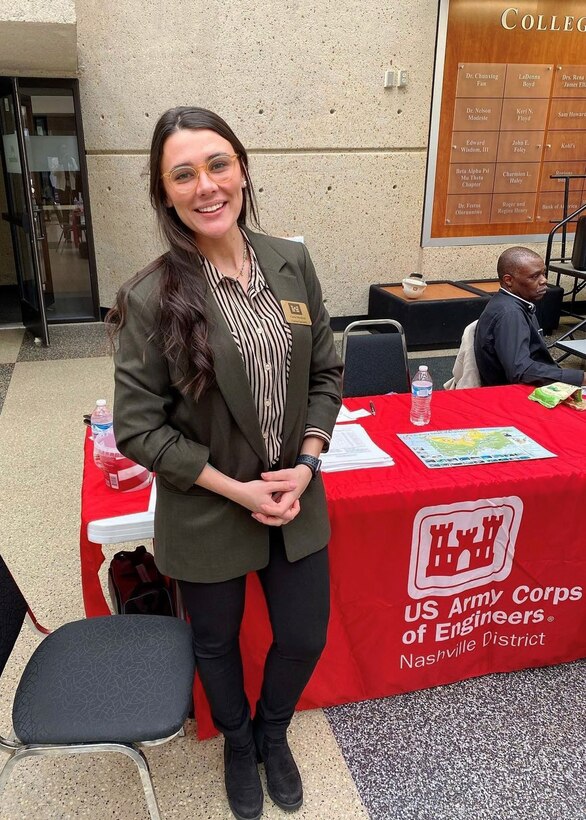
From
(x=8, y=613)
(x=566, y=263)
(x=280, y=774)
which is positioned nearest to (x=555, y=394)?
(x=280, y=774)

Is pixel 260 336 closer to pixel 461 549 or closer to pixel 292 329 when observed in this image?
pixel 292 329

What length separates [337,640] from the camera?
1705 millimetres

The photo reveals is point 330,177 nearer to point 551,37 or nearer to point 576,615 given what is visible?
point 551,37

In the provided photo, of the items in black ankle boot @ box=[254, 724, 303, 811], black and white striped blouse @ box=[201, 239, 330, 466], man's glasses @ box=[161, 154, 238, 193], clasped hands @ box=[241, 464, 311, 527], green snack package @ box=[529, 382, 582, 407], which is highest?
man's glasses @ box=[161, 154, 238, 193]

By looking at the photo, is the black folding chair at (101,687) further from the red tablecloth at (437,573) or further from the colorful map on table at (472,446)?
the colorful map on table at (472,446)

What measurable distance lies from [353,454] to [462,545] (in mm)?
391

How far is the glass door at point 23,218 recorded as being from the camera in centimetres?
491

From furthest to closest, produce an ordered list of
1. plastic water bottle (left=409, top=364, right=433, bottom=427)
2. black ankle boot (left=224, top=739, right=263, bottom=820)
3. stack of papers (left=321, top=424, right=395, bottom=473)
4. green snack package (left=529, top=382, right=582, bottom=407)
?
green snack package (left=529, top=382, right=582, bottom=407) < plastic water bottle (left=409, top=364, right=433, bottom=427) < stack of papers (left=321, top=424, right=395, bottom=473) < black ankle boot (left=224, top=739, right=263, bottom=820)

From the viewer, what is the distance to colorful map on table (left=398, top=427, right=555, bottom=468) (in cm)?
178

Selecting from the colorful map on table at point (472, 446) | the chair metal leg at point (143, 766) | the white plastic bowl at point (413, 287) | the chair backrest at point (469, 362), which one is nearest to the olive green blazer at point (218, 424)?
the chair metal leg at point (143, 766)

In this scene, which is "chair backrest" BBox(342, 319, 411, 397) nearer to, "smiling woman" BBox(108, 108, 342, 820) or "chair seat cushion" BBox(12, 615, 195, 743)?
"smiling woman" BBox(108, 108, 342, 820)

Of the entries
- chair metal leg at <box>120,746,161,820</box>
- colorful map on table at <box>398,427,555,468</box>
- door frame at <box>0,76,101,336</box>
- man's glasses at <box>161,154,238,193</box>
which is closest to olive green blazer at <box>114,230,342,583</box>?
man's glasses at <box>161,154,238,193</box>

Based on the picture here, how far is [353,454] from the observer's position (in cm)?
178

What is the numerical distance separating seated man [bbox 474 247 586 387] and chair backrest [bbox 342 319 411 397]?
349 millimetres
